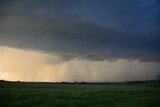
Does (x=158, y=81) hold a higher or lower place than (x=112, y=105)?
higher

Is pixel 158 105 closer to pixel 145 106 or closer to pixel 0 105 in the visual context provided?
pixel 145 106

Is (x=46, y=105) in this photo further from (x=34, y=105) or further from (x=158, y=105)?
(x=158, y=105)

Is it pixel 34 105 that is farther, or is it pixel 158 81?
pixel 158 81

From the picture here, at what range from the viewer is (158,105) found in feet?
145

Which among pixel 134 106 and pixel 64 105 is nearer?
pixel 134 106

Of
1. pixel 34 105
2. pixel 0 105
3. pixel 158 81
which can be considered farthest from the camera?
pixel 158 81

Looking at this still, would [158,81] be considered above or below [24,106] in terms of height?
above

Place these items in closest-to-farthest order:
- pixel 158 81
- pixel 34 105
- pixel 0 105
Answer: pixel 0 105
pixel 34 105
pixel 158 81

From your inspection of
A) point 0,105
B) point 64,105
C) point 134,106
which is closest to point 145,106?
point 134,106

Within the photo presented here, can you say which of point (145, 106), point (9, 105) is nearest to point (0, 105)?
point (9, 105)

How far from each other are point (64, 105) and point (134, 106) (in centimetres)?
→ 1125

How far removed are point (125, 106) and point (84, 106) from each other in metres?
6.42

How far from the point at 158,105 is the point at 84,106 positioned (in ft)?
39.0

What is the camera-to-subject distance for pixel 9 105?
4353cm
